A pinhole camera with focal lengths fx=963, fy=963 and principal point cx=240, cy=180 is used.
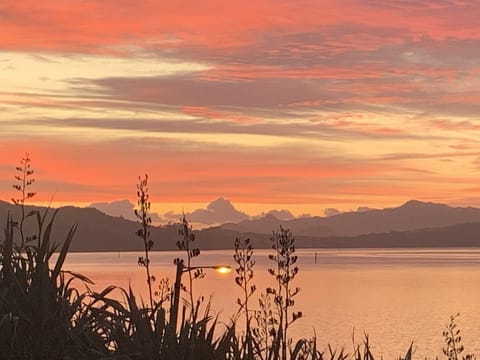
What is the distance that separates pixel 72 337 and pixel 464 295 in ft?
445

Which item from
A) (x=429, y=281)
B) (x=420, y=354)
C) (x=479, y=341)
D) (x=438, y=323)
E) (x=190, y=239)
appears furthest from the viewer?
(x=429, y=281)

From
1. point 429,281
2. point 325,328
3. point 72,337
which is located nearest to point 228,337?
point 72,337

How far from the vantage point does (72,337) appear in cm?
691

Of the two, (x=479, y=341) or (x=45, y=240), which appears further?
(x=479, y=341)

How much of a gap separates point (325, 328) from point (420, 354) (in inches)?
735

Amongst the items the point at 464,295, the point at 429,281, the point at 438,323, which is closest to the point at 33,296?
the point at 438,323

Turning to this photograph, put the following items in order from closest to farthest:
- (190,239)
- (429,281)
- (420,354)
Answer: (190,239) → (420,354) → (429,281)

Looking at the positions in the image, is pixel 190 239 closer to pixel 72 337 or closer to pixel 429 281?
pixel 72 337

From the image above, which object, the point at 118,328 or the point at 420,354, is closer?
the point at 118,328

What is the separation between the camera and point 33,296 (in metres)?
7.03

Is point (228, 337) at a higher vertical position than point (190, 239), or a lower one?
lower

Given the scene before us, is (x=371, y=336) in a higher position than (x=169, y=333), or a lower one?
lower

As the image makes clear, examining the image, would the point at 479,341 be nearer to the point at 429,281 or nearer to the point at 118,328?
the point at 118,328

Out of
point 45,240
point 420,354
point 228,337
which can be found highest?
point 45,240
